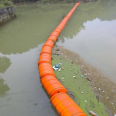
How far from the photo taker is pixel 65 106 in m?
2.97

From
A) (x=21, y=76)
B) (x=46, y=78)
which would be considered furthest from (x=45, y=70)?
(x=21, y=76)

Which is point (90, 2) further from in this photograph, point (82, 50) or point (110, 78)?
point (110, 78)

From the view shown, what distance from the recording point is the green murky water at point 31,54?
12.1 feet

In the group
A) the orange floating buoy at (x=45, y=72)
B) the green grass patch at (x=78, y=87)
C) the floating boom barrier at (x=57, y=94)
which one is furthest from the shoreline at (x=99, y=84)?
the orange floating buoy at (x=45, y=72)

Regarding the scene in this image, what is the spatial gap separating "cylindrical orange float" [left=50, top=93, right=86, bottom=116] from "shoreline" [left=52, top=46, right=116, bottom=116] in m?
0.77

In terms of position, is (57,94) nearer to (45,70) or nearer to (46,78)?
(46,78)

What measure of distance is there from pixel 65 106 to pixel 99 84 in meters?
1.92

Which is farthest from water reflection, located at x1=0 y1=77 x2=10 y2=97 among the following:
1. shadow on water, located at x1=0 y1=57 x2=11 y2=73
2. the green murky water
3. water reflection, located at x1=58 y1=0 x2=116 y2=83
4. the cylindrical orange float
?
water reflection, located at x1=58 y1=0 x2=116 y2=83

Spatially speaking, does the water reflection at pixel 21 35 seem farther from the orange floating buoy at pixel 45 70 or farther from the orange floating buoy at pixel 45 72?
the orange floating buoy at pixel 45 72

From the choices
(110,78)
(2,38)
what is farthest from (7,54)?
(110,78)

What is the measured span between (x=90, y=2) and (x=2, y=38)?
1902 centimetres

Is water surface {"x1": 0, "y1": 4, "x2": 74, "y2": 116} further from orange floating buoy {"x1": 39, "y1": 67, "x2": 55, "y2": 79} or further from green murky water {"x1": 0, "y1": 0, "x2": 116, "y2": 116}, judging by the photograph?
orange floating buoy {"x1": 39, "y1": 67, "x2": 55, "y2": 79}

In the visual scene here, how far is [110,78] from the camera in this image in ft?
15.3

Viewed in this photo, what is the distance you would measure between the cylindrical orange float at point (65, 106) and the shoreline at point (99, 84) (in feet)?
2.54
